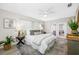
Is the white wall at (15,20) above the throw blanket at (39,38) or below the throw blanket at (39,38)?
above

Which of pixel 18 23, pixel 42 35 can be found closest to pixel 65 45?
pixel 42 35

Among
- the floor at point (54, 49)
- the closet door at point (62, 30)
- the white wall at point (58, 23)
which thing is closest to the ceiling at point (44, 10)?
the white wall at point (58, 23)

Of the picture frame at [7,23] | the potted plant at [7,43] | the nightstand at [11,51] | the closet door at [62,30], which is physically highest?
the picture frame at [7,23]

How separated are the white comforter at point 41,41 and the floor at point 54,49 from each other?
2.9 inches

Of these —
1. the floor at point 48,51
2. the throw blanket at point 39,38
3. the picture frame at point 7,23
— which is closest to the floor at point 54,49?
the floor at point 48,51

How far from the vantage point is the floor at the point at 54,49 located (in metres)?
1.76

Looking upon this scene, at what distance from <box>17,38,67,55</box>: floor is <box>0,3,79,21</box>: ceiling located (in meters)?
0.47

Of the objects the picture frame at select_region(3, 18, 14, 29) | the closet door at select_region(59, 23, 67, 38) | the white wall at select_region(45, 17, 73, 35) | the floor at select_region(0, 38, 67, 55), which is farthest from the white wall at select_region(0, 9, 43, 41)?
the closet door at select_region(59, 23, 67, 38)

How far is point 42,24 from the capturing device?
176cm

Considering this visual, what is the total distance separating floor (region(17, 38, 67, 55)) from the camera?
1757mm

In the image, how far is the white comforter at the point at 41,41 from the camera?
1762mm

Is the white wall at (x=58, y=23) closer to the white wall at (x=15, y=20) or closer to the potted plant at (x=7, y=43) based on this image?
the white wall at (x=15, y=20)

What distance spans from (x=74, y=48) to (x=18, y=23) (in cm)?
113

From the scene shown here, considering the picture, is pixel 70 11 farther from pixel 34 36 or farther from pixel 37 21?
pixel 34 36
